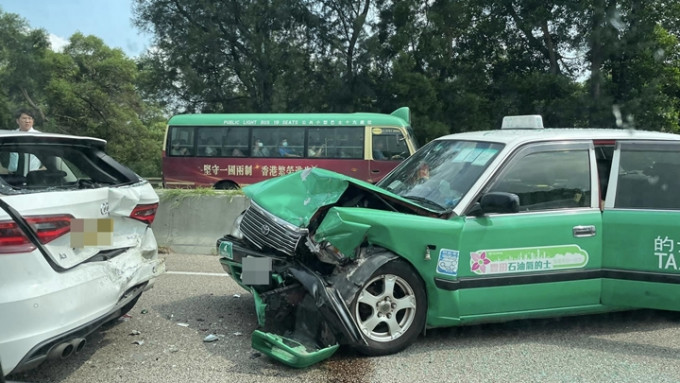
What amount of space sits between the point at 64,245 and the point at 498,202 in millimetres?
2851

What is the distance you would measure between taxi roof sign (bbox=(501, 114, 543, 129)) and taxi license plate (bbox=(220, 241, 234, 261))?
293 centimetres

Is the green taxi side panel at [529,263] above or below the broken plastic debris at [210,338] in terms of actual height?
above

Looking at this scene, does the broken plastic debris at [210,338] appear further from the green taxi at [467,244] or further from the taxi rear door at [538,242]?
the taxi rear door at [538,242]

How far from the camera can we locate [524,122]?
541cm

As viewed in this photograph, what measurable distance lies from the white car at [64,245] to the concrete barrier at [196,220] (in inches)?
141

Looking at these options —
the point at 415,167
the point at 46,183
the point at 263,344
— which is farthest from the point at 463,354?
the point at 46,183

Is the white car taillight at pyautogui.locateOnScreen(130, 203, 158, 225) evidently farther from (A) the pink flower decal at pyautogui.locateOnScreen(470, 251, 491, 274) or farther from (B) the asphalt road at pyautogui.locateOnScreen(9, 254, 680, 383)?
(A) the pink flower decal at pyautogui.locateOnScreen(470, 251, 491, 274)

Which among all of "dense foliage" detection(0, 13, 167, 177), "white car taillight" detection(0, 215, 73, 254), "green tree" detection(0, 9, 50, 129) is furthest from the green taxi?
"green tree" detection(0, 9, 50, 129)

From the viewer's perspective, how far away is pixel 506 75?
2572 centimetres

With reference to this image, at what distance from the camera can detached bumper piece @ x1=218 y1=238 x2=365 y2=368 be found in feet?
12.3

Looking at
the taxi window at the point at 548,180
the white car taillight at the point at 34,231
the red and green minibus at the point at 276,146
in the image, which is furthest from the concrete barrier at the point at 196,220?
the red and green minibus at the point at 276,146

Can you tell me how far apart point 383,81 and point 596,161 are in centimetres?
2247

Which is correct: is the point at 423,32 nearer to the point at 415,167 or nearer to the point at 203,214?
the point at 203,214

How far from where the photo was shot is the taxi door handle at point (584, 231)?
4277 mm
